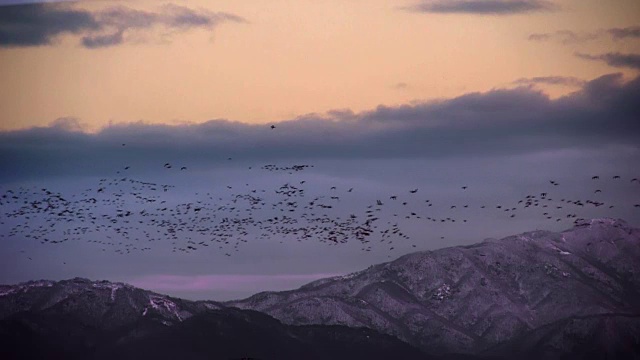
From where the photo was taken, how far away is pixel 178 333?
339ft

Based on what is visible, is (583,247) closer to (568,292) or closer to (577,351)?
(568,292)

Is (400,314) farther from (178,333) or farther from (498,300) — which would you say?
(178,333)

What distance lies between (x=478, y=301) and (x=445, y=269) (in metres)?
10.2

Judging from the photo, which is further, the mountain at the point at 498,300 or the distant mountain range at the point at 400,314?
the mountain at the point at 498,300

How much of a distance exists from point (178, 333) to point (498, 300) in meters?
46.4

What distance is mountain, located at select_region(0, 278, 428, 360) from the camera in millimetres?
94250

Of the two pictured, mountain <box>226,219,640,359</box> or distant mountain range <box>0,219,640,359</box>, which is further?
mountain <box>226,219,640,359</box>

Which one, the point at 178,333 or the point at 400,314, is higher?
the point at 178,333

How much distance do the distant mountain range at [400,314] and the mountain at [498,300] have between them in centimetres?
24

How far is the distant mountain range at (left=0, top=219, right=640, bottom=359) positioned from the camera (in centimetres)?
9569

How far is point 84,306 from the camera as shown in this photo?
3903 inches

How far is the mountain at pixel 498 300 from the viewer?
4318 inches

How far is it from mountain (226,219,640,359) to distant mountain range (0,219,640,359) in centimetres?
24

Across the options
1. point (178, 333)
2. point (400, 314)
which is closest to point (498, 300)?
point (400, 314)
